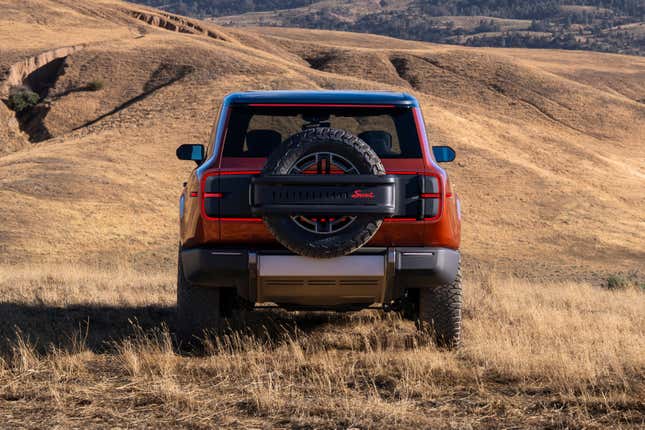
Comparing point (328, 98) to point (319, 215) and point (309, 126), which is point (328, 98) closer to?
point (309, 126)

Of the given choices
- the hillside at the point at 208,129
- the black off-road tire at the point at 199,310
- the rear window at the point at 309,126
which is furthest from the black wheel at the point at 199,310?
the hillside at the point at 208,129

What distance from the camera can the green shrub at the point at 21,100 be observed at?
46.7 metres

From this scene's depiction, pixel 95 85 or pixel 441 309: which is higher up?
pixel 441 309

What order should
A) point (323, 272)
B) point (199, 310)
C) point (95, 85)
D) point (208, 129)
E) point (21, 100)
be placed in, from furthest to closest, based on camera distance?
point (95, 85) < point (21, 100) < point (208, 129) < point (199, 310) < point (323, 272)

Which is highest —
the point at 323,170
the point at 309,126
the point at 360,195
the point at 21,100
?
the point at 309,126

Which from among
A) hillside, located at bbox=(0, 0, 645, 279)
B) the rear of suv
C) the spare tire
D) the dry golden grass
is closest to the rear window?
the rear of suv

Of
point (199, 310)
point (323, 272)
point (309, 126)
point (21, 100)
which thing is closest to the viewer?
point (323, 272)

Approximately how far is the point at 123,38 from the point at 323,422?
59587 millimetres

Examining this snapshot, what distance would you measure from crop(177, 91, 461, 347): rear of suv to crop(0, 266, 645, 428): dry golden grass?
0.48 m

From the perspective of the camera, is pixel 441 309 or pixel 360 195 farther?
pixel 441 309

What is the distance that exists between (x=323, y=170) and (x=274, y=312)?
374cm

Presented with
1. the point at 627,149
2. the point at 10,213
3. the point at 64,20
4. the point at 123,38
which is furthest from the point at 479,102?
the point at 10,213

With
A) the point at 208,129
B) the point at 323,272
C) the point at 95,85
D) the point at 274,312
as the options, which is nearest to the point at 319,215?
the point at 323,272

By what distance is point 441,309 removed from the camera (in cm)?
684
